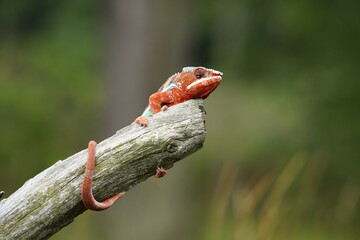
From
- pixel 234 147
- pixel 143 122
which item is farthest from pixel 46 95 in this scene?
→ pixel 143 122

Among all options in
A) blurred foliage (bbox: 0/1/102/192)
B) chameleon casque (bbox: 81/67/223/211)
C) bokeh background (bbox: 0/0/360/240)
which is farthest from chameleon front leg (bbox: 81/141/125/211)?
blurred foliage (bbox: 0/1/102/192)

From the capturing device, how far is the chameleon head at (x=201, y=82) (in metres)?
3.07

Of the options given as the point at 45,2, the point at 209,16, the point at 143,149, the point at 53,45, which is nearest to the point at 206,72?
the point at 143,149

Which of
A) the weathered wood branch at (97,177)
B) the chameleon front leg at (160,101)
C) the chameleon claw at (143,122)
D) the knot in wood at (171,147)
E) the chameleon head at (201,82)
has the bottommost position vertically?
the weathered wood branch at (97,177)

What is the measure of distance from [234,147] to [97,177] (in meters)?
14.1

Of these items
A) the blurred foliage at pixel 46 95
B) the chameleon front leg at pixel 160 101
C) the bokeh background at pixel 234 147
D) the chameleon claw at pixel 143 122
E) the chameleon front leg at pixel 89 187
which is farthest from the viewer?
the blurred foliage at pixel 46 95

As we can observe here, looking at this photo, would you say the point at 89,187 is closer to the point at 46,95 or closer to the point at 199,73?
the point at 199,73

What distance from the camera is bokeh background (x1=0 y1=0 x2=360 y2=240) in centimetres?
508

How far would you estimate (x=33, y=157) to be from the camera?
499 inches

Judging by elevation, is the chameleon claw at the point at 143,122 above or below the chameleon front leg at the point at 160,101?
above

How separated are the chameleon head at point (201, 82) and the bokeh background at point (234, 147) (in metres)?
1.29

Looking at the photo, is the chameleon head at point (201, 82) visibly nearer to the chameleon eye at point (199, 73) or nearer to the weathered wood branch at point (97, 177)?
the chameleon eye at point (199, 73)

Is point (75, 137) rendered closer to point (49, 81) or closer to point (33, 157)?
point (49, 81)

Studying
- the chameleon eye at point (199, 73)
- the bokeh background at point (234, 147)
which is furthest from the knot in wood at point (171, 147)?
the bokeh background at point (234, 147)
